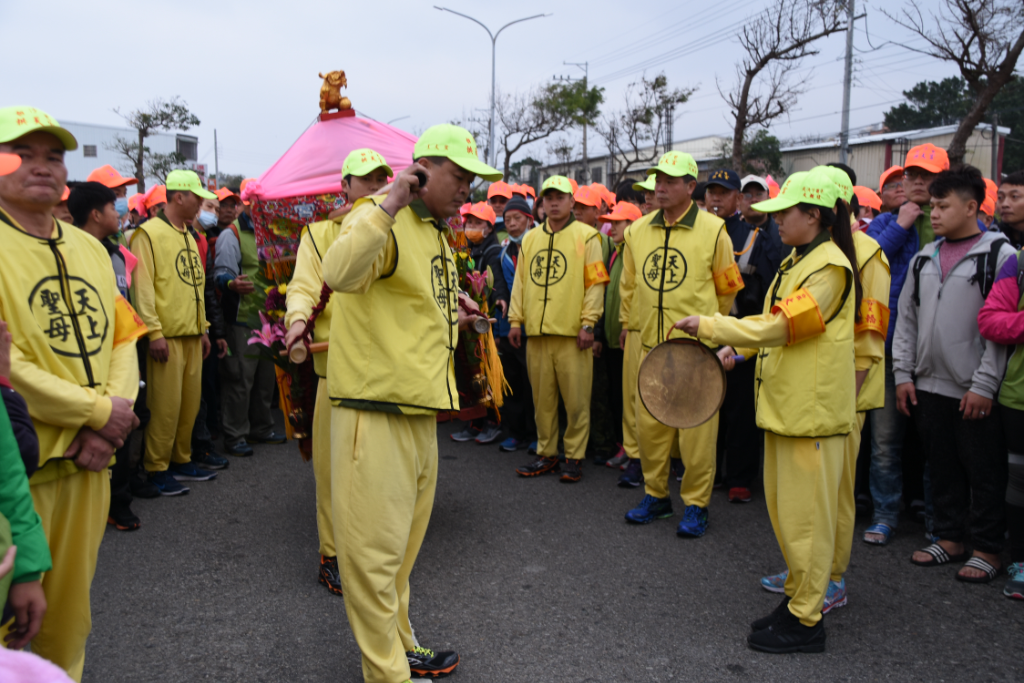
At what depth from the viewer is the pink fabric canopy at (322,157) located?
5055mm

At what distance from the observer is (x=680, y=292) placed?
16.7ft

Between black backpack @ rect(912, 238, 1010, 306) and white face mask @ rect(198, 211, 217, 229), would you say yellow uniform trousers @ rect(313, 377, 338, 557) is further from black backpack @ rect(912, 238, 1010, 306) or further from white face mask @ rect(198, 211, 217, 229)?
white face mask @ rect(198, 211, 217, 229)

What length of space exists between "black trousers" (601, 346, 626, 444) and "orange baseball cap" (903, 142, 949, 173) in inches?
112

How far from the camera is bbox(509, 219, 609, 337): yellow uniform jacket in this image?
6117 millimetres

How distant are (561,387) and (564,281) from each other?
0.89m

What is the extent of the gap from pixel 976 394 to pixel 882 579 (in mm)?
1174

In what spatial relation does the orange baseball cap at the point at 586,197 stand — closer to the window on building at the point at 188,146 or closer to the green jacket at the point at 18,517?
the green jacket at the point at 18,517

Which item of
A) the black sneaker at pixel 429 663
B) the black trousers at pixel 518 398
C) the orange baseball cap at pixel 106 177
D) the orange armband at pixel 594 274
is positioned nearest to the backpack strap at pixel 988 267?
the orange armband at pixel 594 274

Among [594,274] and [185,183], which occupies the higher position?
[185,183]

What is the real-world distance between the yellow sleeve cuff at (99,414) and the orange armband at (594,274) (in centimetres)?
414

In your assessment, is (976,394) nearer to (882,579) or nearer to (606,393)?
(882,579)

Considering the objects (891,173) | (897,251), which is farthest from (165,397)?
(891,173)

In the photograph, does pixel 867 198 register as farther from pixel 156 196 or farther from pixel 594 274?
pixel 156 196

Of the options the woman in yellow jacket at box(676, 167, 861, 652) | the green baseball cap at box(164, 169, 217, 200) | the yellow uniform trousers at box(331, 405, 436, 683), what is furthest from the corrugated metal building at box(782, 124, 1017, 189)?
the yellow uniform trousers at box(331, 405, 436, 683)
